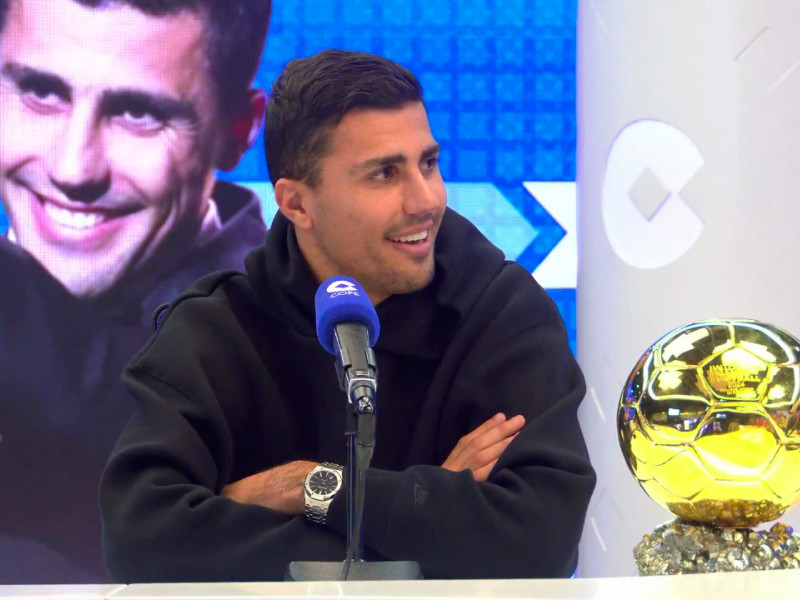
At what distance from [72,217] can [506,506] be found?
2024mm

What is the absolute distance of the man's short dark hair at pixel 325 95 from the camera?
7.65ft

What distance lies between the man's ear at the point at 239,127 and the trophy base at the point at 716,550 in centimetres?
246

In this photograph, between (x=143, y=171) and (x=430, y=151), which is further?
(x=143, y=171)

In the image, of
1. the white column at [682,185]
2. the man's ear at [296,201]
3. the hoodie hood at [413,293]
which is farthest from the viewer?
the white column at [682,185]

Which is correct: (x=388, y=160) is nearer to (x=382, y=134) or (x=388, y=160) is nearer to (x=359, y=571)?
(x=382, y=134)

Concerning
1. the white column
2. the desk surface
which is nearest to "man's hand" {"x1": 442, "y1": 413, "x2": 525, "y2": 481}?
the white column

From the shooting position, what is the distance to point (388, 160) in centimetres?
232

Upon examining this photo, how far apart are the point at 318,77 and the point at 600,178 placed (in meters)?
1.11

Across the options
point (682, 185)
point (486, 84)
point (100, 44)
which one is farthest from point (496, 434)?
point (100, 44)

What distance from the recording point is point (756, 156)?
288 cm

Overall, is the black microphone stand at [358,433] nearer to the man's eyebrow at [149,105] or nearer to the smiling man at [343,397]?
the smiling man at [343,397]

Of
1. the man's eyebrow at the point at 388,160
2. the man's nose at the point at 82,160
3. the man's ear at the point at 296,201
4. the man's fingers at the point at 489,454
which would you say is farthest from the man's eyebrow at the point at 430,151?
the man's nose at the point at 82,160

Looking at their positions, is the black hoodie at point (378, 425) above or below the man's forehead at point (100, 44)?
below

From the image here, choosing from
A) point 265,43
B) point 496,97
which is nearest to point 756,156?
point 496,97
